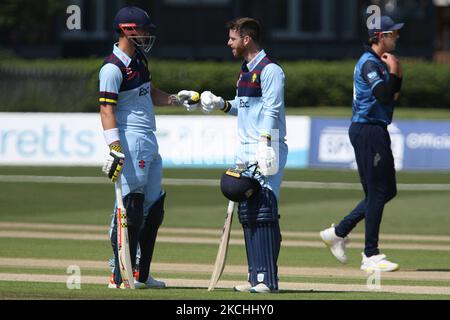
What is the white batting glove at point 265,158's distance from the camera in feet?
30.7

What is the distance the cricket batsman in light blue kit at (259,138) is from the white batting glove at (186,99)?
631 mm

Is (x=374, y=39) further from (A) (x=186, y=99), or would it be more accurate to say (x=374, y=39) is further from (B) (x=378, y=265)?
(A) (x=186, y=99)

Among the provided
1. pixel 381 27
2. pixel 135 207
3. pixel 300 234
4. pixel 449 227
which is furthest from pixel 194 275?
pixel 449 227

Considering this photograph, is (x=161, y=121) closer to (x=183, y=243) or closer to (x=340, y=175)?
(x=340, y=175)

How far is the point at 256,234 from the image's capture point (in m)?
9.57

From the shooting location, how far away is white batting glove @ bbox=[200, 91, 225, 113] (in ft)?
32.8

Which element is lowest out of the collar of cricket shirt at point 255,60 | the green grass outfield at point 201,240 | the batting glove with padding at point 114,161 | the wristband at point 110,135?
the green grass outfield at point 201,240

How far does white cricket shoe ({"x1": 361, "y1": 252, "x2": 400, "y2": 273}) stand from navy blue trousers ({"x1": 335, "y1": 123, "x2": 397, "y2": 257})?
6 cm

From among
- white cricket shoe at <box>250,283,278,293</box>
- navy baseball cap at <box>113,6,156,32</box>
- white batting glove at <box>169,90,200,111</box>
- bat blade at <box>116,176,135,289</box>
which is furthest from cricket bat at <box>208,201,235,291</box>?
navy baseball cap at <box>113,6,156,32</box>

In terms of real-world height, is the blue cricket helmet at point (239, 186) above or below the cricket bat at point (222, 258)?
above

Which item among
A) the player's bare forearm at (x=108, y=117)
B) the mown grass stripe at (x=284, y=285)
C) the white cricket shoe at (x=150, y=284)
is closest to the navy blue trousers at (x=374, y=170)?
the mown grass stripe at (x=284, y=285)

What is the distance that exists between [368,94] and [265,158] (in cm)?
238

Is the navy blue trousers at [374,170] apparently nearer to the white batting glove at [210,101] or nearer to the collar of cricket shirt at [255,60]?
the white batting glove at [210,101]

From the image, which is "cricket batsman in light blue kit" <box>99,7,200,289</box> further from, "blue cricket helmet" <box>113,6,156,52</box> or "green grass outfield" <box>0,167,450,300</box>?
"green grass outfield" <box>0,167,450,300</box>
